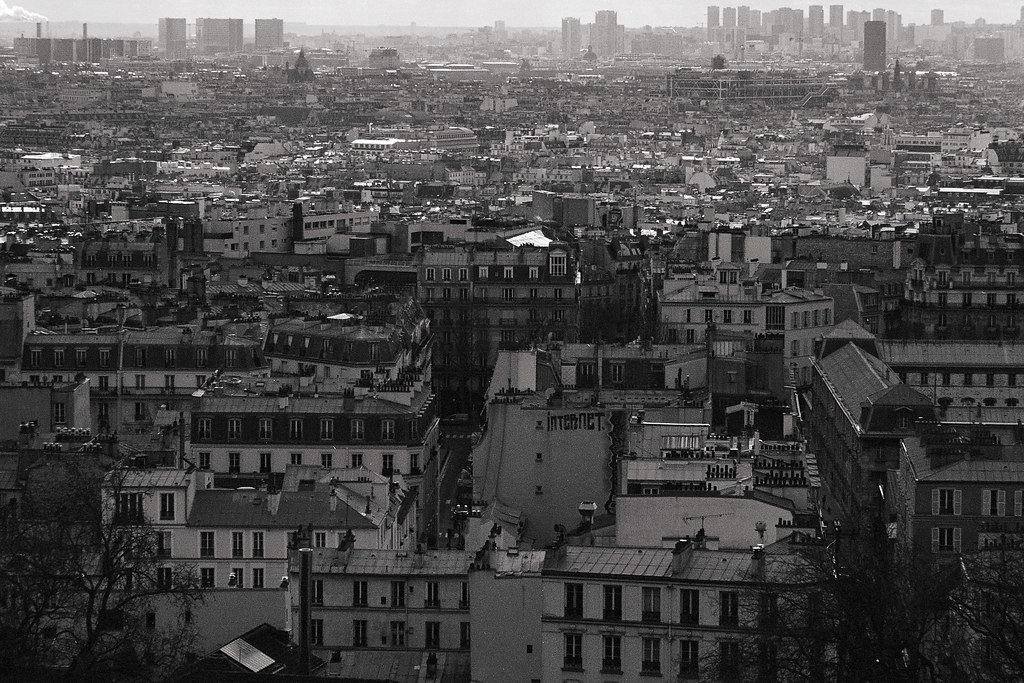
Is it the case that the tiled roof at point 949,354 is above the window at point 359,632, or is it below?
above

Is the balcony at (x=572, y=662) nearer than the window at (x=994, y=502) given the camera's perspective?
Yes

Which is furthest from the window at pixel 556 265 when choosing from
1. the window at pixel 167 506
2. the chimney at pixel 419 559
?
the chimney at pixel 419 559

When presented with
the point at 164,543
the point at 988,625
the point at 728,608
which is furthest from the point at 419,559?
the point at 988,625

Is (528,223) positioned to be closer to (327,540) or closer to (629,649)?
(327,540)

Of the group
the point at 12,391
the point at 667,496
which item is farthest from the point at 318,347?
the point at 667,496

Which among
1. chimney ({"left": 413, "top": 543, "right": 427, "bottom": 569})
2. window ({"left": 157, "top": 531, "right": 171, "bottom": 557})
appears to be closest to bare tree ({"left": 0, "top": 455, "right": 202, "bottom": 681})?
window ({"left": 157, "top": 531, "right": 171, "bottom": 557})

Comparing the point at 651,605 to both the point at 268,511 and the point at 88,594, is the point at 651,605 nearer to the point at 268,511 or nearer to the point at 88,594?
the point at 88,594

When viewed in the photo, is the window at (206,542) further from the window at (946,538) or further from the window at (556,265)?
the window at (556,265)
